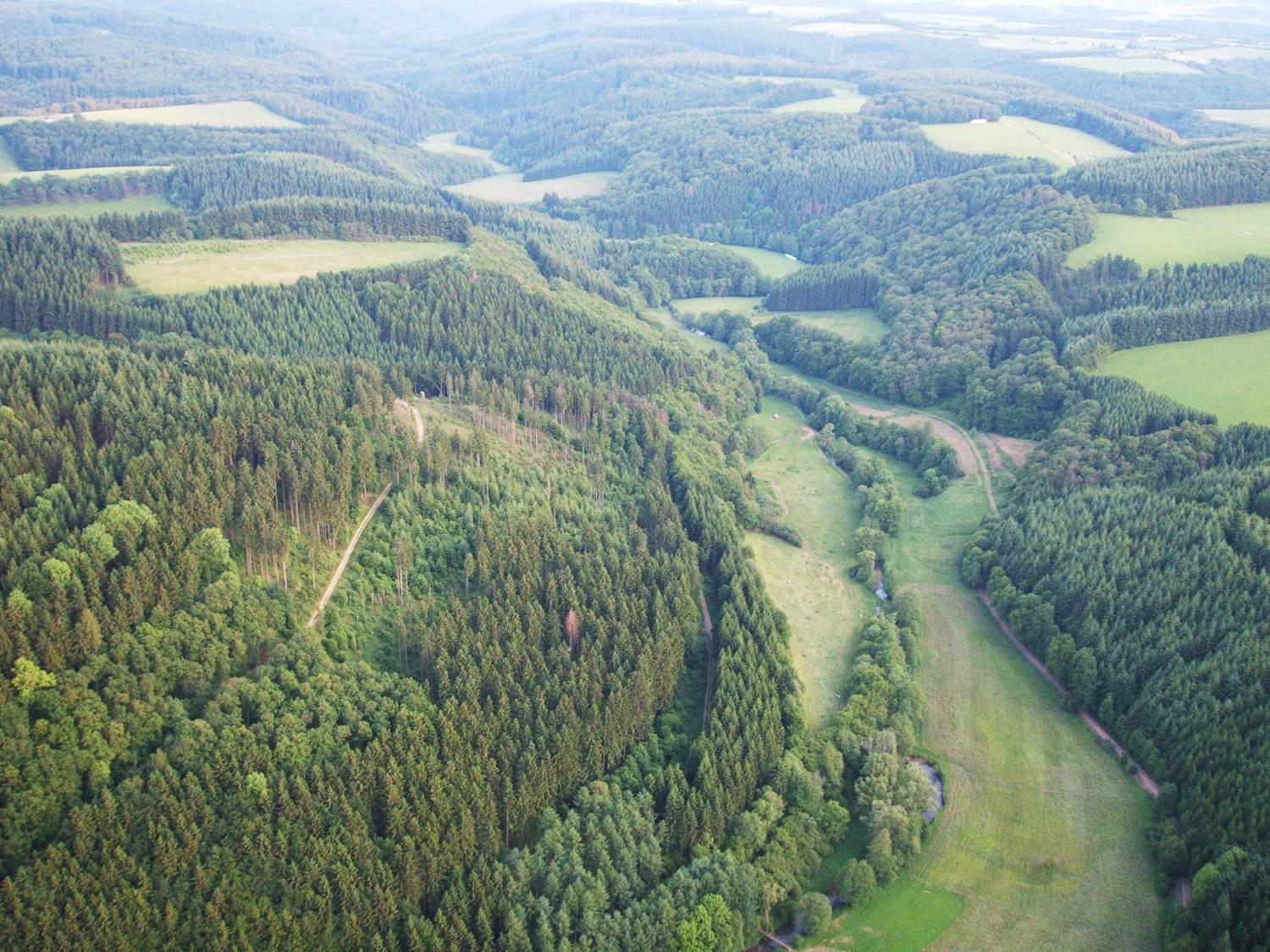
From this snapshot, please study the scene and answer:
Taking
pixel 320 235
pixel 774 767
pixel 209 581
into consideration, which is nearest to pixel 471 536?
pixel 209 581

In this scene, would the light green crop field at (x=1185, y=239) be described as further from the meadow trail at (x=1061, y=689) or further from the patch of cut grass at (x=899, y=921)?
the patch of cut grass at (x=899, y=921)

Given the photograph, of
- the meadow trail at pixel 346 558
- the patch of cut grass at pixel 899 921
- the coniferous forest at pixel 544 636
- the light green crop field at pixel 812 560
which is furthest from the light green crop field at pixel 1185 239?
the meadow trail at pixel 346 558

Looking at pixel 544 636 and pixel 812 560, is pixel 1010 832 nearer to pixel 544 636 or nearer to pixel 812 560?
pixel 544 636

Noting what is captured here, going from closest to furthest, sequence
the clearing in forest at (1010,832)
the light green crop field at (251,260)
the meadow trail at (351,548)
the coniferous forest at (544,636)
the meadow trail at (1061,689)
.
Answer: the coniferous forest at (544,636) → the clearing in forest at (1010,832) → the meadow trail at (1061,689) → the meadow trail at (351,548) → the light green crop field at (251,260)

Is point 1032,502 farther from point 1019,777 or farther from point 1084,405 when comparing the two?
point 1019,777

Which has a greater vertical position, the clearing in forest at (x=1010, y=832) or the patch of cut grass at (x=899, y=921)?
the clearing in forest at (x=1010, y=832)

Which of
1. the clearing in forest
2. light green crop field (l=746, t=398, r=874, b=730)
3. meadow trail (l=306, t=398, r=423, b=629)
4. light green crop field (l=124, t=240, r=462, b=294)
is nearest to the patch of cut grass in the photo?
the clearing in forest

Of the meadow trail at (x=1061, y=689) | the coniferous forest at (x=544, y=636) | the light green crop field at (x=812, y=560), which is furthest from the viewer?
the light green crop field at (x=812, y=560)
